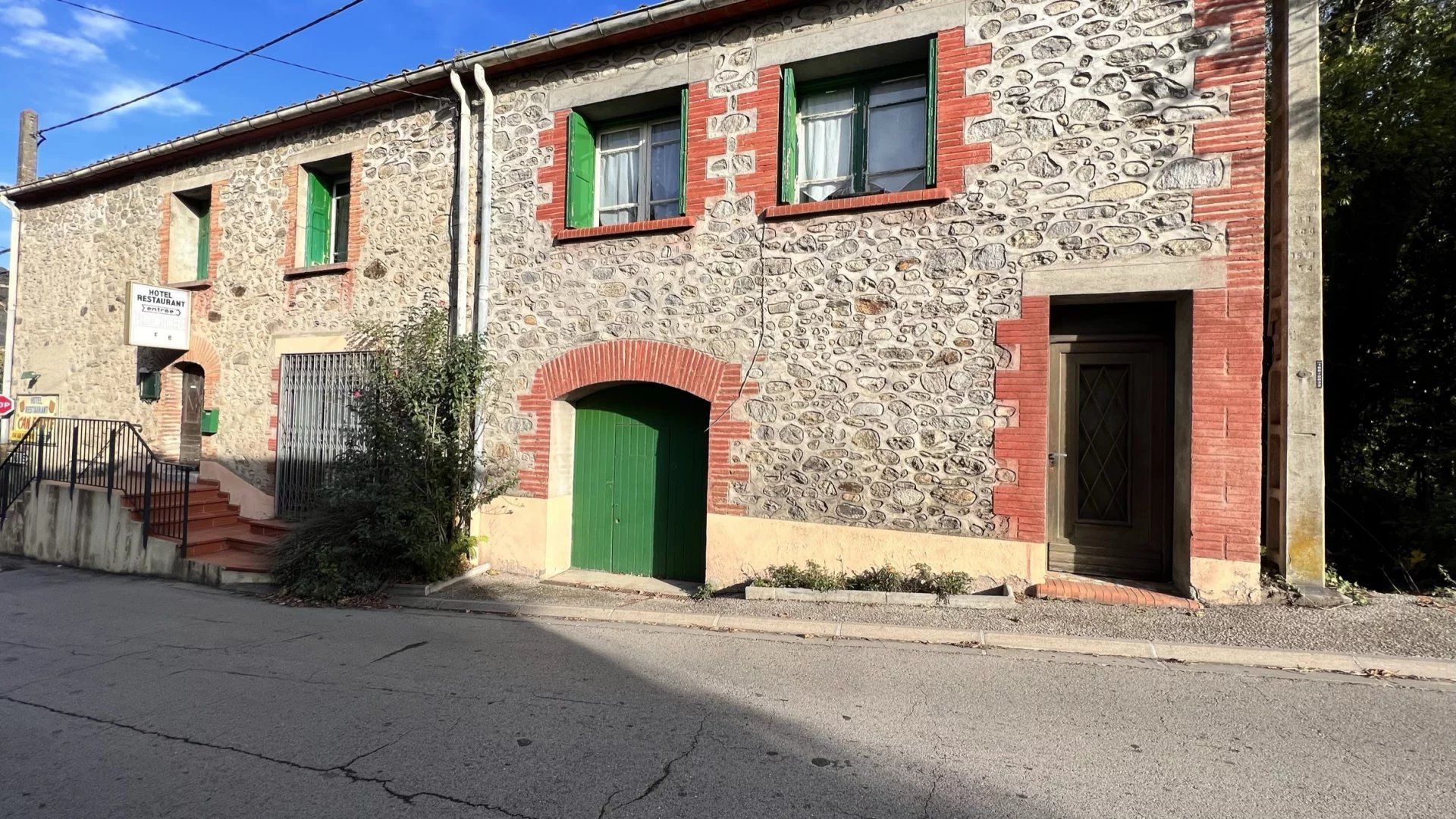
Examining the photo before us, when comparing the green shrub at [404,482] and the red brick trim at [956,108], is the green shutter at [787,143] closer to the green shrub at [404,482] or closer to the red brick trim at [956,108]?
the red brick trim at [956,108]

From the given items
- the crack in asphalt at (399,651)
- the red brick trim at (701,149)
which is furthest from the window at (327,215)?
the crack in asphalt at (399,651)

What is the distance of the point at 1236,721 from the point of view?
3467 mm

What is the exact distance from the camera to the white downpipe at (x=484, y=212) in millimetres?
7523

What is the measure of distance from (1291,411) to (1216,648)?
219 centimetres

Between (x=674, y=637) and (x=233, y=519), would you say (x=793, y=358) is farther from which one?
(x=233, y=519)

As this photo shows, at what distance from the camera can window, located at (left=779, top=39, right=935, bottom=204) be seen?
627 cm

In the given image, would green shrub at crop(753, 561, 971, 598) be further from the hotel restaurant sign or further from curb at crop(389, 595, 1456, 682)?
the hotel restaurant sign

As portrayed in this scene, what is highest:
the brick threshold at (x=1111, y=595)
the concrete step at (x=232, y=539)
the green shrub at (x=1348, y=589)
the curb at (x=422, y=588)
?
the green shrub at (x=1348, y=589)

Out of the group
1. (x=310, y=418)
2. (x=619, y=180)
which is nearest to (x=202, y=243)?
(x=310, y=418)

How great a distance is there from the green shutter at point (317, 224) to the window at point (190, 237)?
2.04m

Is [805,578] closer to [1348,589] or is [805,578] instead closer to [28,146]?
[1348,589]

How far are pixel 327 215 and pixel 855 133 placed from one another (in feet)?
23.8

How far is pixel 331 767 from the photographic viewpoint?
3.12 m

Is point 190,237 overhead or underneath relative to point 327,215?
underneath
